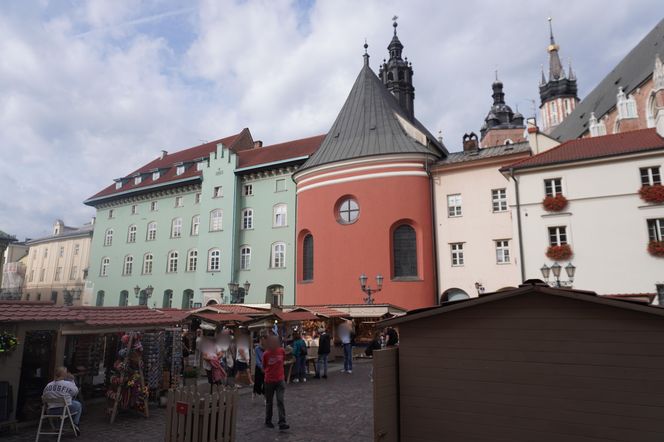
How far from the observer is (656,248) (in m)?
19.5

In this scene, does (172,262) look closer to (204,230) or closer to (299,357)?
(204,230)

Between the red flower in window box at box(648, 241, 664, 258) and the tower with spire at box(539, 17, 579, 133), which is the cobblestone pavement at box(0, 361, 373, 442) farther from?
the tower with spire at box(539, 17, 579, 133)

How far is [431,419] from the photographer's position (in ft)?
21.4

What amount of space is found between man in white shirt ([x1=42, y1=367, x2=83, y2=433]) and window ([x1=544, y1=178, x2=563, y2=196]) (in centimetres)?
2103

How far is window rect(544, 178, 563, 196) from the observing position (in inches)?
877

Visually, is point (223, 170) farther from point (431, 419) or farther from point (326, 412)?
point (431, 419)

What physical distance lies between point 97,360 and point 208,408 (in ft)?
25.8

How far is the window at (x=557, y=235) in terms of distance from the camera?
2184 cm

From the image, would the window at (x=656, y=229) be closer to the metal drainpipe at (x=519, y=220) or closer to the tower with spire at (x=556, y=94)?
the metal drainpipe at (x=519, y=220)

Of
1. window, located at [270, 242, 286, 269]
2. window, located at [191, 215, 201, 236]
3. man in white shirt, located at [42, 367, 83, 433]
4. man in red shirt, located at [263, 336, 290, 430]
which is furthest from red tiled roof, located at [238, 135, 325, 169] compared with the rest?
man in white shirt, located at [42, 367, 83, 433]

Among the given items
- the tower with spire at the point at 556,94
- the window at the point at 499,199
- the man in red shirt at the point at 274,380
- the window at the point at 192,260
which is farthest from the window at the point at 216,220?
the tower with spire at the point at 556,94

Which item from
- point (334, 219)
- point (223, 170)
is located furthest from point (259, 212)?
point (334, 219)

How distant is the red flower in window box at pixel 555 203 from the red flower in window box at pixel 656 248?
12.3 ft

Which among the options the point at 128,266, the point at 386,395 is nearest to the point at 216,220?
the point at 128,266
